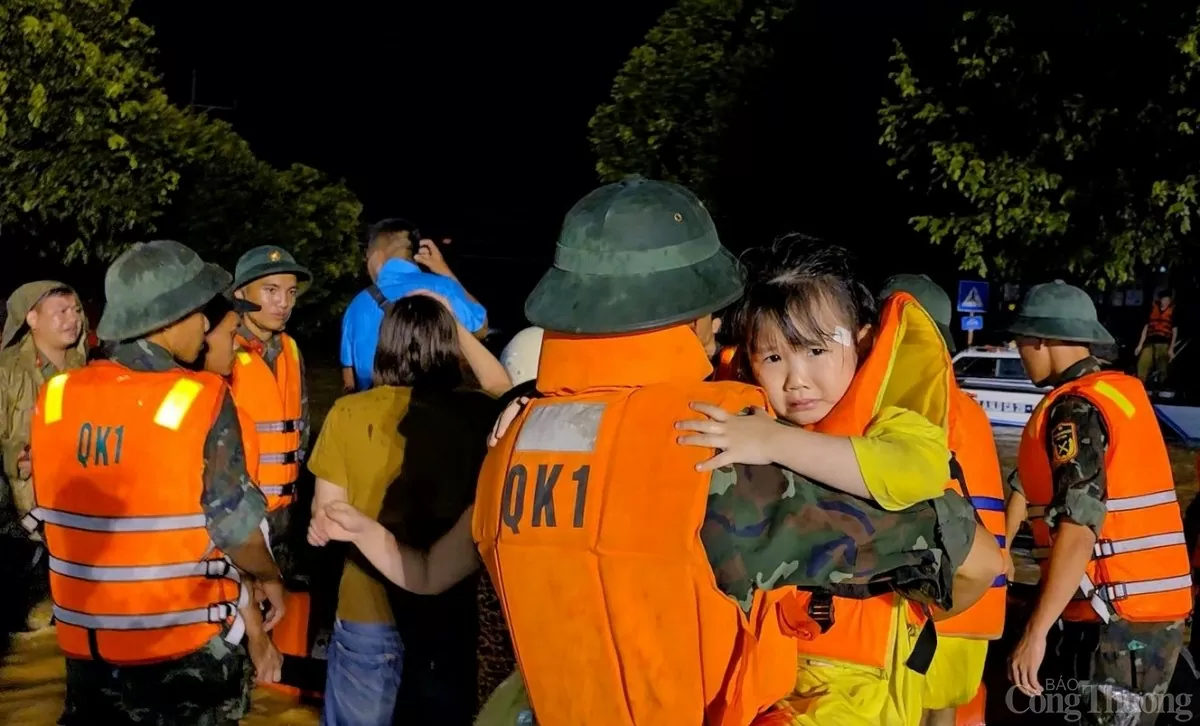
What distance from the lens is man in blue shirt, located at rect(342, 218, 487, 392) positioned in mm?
5754

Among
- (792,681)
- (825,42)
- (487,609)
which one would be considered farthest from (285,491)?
(825,42)

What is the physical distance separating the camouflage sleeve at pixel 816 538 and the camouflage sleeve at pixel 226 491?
2.00 m

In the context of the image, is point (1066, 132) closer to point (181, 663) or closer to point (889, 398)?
point (889, 398)

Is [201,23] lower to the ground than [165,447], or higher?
higher

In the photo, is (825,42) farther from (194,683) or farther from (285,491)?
(194,683)

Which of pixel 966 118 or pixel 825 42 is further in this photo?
pixel 825 42

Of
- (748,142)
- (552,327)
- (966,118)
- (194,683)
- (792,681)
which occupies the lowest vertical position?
(194,683)

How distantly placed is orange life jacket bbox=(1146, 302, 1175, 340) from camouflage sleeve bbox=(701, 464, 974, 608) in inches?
779

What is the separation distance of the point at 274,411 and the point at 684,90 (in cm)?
2198

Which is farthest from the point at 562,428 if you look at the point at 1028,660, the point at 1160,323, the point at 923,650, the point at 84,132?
the point at 1160,323

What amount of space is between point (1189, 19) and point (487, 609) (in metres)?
10.7

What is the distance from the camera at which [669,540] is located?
1.70 m

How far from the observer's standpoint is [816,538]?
71.1 inches

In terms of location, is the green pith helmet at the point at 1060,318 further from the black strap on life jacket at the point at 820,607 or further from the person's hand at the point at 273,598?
the person's hand at the point at 273,598
